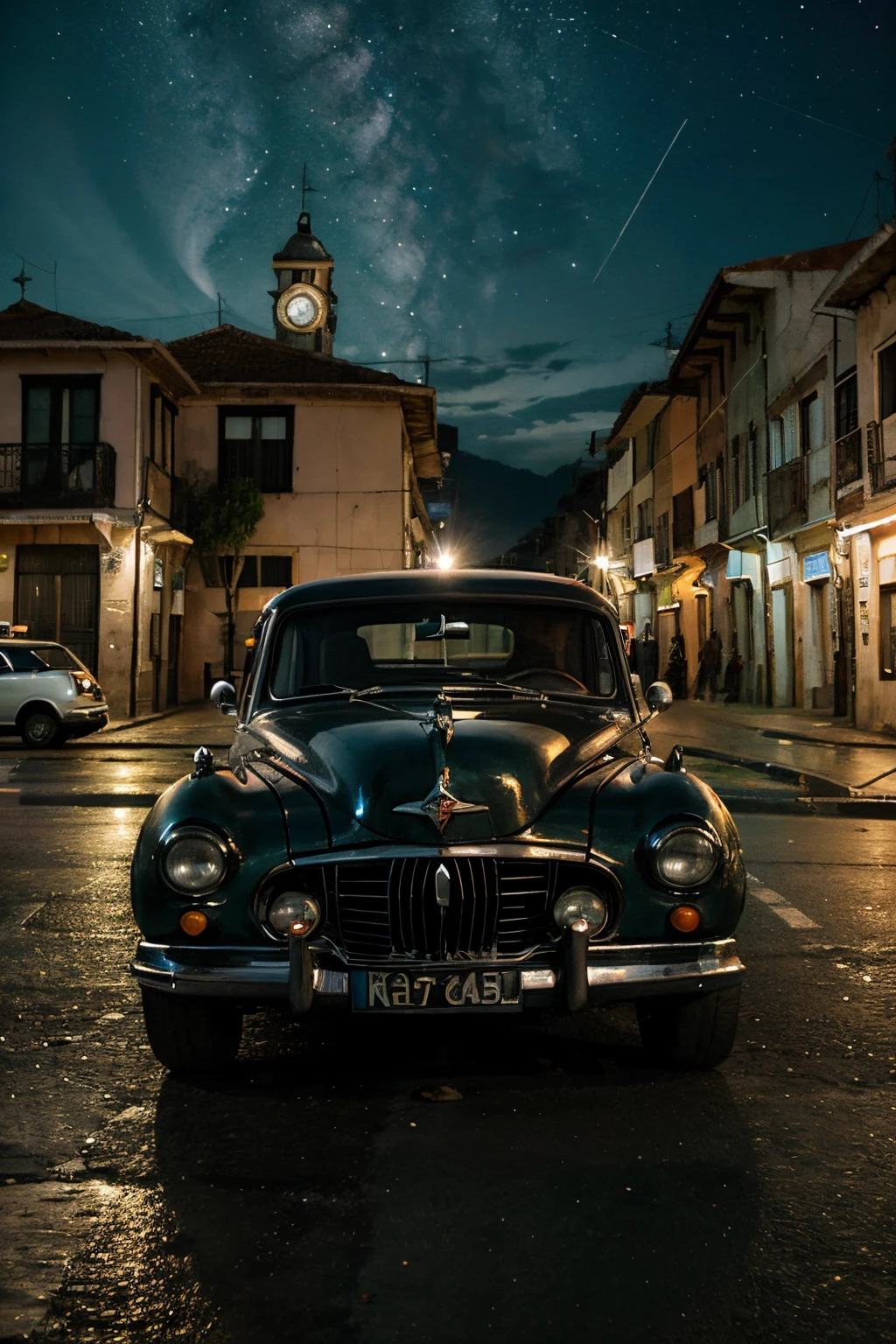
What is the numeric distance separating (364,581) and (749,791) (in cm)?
881

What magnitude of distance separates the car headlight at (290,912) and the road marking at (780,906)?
12.2 ft

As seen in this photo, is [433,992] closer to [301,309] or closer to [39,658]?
[39,658]

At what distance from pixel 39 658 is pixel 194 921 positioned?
17.6 m

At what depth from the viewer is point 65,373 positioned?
2878cm

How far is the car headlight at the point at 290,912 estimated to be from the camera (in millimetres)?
4066

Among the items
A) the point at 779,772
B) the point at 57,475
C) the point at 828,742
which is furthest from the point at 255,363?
the point at 779,772

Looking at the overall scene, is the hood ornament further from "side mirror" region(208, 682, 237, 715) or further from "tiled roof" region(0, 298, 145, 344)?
"tiled roof" region(0, 298, 145, 344)

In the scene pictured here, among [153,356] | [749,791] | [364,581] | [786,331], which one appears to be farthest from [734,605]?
[364,581]

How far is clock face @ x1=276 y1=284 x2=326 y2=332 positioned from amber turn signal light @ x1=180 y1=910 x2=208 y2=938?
123 feet

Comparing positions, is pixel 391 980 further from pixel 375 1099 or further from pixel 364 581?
pixel 364 581

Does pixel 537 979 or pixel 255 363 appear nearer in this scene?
pixel 537 979

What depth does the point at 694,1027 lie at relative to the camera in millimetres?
4320

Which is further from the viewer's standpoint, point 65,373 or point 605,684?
point 65,373

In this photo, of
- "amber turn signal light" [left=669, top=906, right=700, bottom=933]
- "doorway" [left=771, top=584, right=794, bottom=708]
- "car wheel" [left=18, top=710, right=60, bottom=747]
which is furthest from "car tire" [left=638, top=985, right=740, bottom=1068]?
"doorway" [left=771, top=584, right=794, bottom=708]
